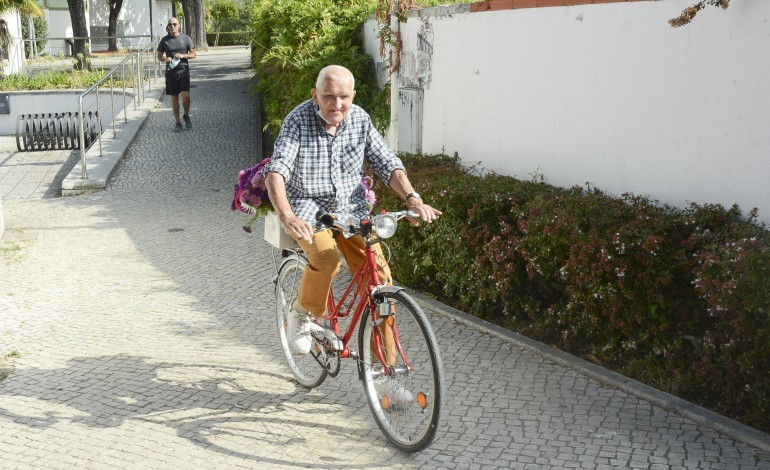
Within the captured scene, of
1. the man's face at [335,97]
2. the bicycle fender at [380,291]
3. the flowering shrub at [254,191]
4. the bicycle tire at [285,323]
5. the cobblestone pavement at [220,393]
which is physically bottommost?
the cobblestone pavement at [220,393]

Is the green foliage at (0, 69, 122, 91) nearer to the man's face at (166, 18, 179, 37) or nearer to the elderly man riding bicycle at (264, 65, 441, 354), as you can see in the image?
the man's face at (166, 18, 179, 37)

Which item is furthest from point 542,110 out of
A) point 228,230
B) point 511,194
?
point 228,230

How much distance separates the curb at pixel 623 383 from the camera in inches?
183

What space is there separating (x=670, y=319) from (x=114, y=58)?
34.8 metres

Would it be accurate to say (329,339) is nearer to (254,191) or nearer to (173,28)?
(254,191)

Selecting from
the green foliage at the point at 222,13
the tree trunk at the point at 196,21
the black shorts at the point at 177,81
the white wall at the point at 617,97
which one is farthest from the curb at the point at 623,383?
the green foliage at the point at 222,13

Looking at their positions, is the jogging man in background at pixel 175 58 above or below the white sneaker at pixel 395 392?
above

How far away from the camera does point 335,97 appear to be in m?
4.82

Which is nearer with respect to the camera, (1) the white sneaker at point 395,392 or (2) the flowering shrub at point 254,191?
(1) the white sneaker at point 395,392

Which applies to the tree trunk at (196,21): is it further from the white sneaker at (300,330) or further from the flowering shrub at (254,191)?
the white sneaker at (300,330)

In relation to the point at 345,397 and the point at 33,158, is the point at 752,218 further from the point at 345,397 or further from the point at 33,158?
the point at 33,158

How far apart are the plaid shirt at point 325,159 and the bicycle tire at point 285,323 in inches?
17.0

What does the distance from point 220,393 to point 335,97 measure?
1810 millimetres

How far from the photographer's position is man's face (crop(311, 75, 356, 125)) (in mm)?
4789
